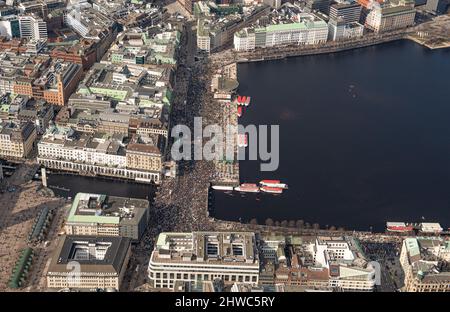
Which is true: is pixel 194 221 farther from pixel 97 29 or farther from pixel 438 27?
pixel 438 27

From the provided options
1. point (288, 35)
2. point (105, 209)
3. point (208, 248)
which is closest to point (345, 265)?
point (208, 248)

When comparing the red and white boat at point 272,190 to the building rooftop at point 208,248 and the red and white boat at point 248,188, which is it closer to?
the red and white boat at point 248,188

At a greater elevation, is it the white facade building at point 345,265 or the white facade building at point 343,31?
the white facade building at point 343,31

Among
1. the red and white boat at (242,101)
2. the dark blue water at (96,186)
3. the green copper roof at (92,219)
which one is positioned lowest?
the dark blue water at (96,186)

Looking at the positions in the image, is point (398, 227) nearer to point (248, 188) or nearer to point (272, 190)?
point (272, 190)

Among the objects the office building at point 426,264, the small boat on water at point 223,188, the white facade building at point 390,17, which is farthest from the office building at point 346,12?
the office building at point 426,264
